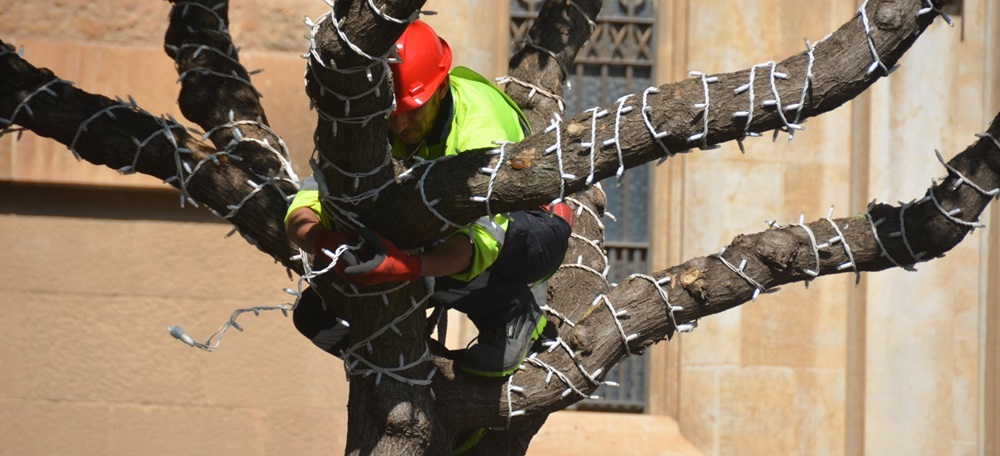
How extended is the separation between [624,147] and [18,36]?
4.39 metres

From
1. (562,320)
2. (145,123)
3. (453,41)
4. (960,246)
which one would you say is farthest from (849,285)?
(145,123)

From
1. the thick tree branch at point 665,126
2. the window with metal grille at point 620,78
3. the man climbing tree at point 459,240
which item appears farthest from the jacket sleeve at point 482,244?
the window with metal grille at point 620,78

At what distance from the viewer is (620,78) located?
24.6ft

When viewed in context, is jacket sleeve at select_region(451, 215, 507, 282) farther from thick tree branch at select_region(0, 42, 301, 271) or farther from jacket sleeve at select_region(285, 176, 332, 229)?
thick tree branch at select_region(0, 42, 301, 271)

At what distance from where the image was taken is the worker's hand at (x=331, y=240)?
3.62m

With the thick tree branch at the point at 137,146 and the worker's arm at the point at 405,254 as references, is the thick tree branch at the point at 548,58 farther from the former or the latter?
the worker's arm at the point at 405,254

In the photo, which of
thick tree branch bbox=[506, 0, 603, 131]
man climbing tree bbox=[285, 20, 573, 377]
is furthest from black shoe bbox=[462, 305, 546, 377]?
thick tree branch bbox=[506, 0, 603, 131]

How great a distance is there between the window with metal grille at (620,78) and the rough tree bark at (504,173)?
2467 mm

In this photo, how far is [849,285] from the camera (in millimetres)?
7305

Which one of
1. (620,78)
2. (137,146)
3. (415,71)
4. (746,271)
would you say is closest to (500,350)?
(746,271)

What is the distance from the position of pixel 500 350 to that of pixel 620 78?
11.8ft

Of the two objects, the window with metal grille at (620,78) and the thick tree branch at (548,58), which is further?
the window with metal grille at (620,78)

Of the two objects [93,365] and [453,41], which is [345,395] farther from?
[453,41]

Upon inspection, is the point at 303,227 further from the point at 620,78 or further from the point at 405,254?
the point at 620,78
